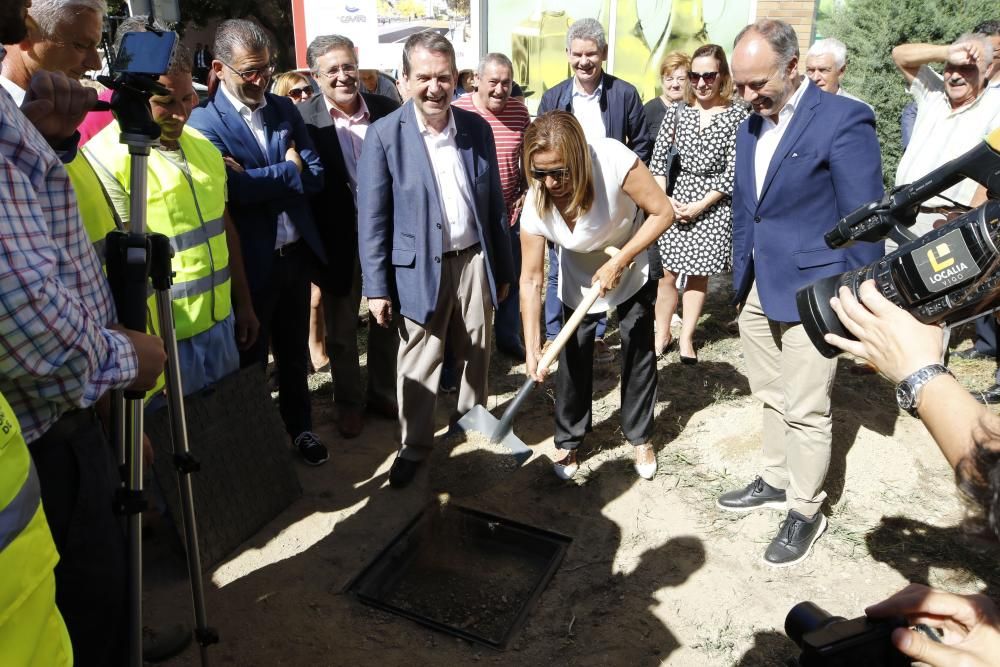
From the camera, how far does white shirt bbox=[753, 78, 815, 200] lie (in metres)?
2.79

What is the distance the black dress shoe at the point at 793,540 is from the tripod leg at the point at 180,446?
7.01 feet

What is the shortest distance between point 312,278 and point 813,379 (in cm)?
249

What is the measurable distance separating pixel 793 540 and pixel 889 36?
7525 millimetres

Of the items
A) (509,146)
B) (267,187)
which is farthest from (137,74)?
(509,146)

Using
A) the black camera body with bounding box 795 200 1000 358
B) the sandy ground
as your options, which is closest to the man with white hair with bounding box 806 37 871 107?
the sandy ground

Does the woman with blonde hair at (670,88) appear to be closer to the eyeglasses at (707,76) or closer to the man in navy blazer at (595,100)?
the man in navy blazer at (595,100)

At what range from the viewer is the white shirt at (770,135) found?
279 cm

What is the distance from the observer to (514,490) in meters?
3.56

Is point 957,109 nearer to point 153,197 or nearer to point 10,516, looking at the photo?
point 153,197

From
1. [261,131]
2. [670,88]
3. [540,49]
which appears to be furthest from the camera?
[540,49]

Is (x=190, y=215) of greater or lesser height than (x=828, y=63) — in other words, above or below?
below

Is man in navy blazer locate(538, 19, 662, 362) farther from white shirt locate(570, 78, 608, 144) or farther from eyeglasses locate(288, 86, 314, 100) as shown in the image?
eyeglasses locate(288, 86, 314, 100)

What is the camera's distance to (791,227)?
9.32 feet

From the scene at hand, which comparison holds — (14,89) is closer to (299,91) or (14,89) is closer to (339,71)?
(339,71)
